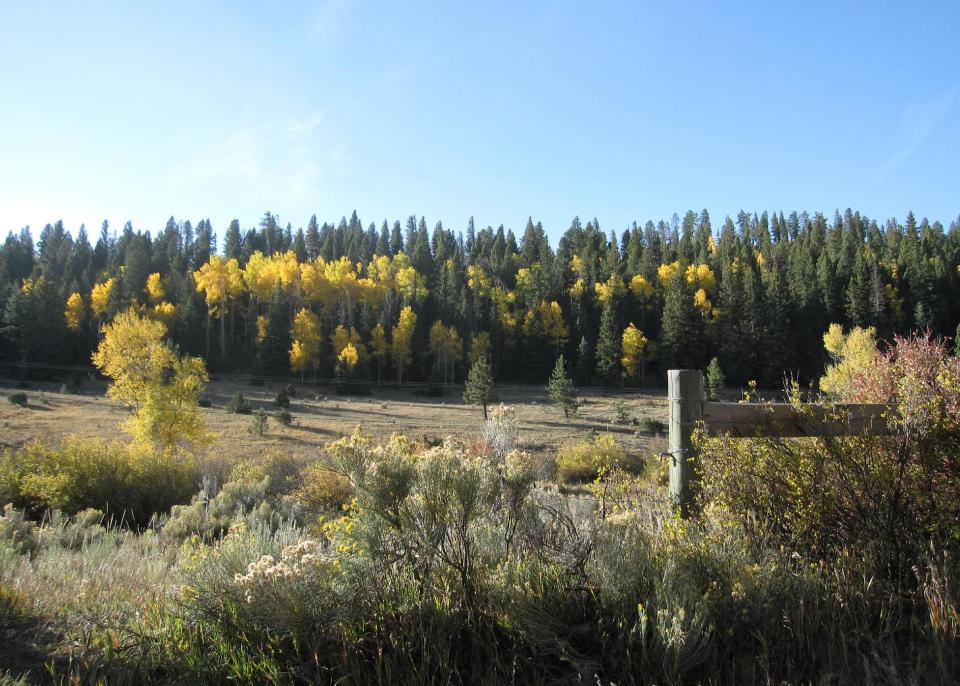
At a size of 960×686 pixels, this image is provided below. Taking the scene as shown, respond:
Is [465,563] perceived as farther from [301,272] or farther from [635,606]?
[301,272]

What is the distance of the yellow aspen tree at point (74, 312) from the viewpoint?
6238 centimetres

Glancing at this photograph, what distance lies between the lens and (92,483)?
370 inches

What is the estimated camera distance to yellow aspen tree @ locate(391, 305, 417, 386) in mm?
64562

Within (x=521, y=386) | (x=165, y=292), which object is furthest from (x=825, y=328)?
(x=165, y=292)

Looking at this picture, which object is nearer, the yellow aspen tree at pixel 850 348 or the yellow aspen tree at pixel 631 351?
the yellow aspen tree at pixel 850 348

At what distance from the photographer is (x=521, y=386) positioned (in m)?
63.5

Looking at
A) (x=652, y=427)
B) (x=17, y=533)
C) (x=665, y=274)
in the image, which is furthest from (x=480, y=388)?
(x=665, y=274)

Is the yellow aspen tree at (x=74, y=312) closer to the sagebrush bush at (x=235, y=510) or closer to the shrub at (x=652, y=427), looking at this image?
the sagebrush bush at (x=235, y=510)

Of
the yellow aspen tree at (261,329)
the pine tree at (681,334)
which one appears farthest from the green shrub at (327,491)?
the pine tree at (681,334)

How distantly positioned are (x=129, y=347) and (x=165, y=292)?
2161 inches

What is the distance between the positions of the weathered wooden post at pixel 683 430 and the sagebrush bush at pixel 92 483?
8.38 meters

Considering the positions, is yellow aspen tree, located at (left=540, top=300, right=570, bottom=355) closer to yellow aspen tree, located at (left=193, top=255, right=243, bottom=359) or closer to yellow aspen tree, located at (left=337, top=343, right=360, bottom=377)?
yellow aspen tree, located at (left=337, top=343, right=360, bottom=377)

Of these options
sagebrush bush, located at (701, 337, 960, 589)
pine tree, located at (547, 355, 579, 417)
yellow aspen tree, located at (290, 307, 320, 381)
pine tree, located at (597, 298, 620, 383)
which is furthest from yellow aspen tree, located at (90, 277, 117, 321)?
sagebrush bush, located at (701, 337, 960, 589)

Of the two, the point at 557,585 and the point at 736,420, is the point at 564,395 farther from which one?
the point at 557,585
